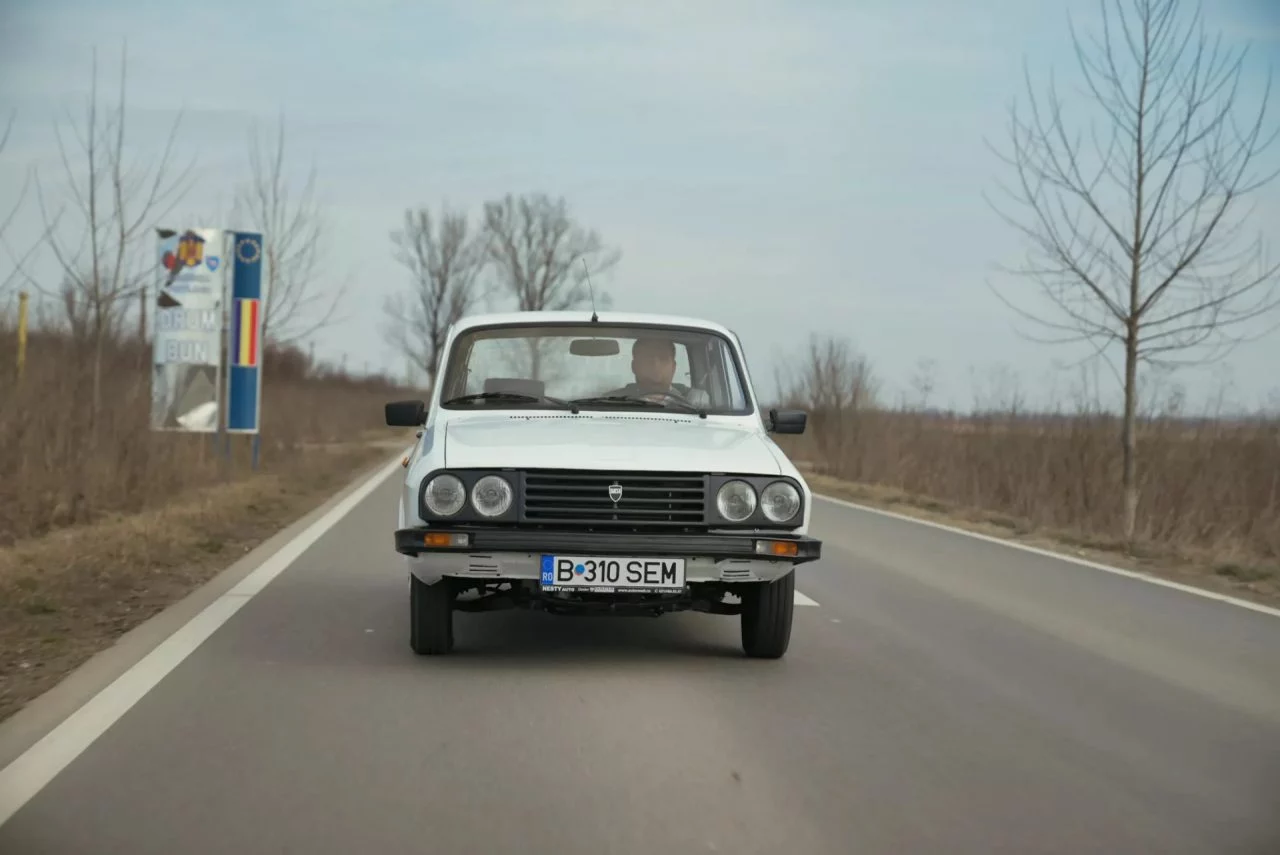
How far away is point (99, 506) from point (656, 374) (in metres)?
8.86

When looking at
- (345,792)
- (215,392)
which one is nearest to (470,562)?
(345,792)

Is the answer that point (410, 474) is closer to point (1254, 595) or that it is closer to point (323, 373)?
point (1254, 595)

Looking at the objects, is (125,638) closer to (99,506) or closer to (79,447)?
(99,506)

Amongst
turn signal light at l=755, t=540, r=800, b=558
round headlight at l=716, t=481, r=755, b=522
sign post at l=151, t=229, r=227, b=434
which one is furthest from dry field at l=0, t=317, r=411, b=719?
turn signal light at l=755, t=540, r=800, b=558

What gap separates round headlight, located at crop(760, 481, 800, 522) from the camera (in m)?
6.68

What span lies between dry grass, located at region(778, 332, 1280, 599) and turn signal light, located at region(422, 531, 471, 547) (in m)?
6.93

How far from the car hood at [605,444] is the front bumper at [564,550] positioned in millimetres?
305

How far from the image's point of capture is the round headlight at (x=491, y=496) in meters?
6.54

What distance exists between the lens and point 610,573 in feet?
21.4

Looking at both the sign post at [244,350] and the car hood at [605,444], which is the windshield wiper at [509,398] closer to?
the car hood at [605,444]

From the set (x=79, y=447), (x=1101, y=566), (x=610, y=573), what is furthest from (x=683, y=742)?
(x=79, y=447)

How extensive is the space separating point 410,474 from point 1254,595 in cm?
693

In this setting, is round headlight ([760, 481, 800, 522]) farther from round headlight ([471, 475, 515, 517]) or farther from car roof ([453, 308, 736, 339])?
car roof ([453, 308, 736, 339])

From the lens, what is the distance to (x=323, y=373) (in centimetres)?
6969
